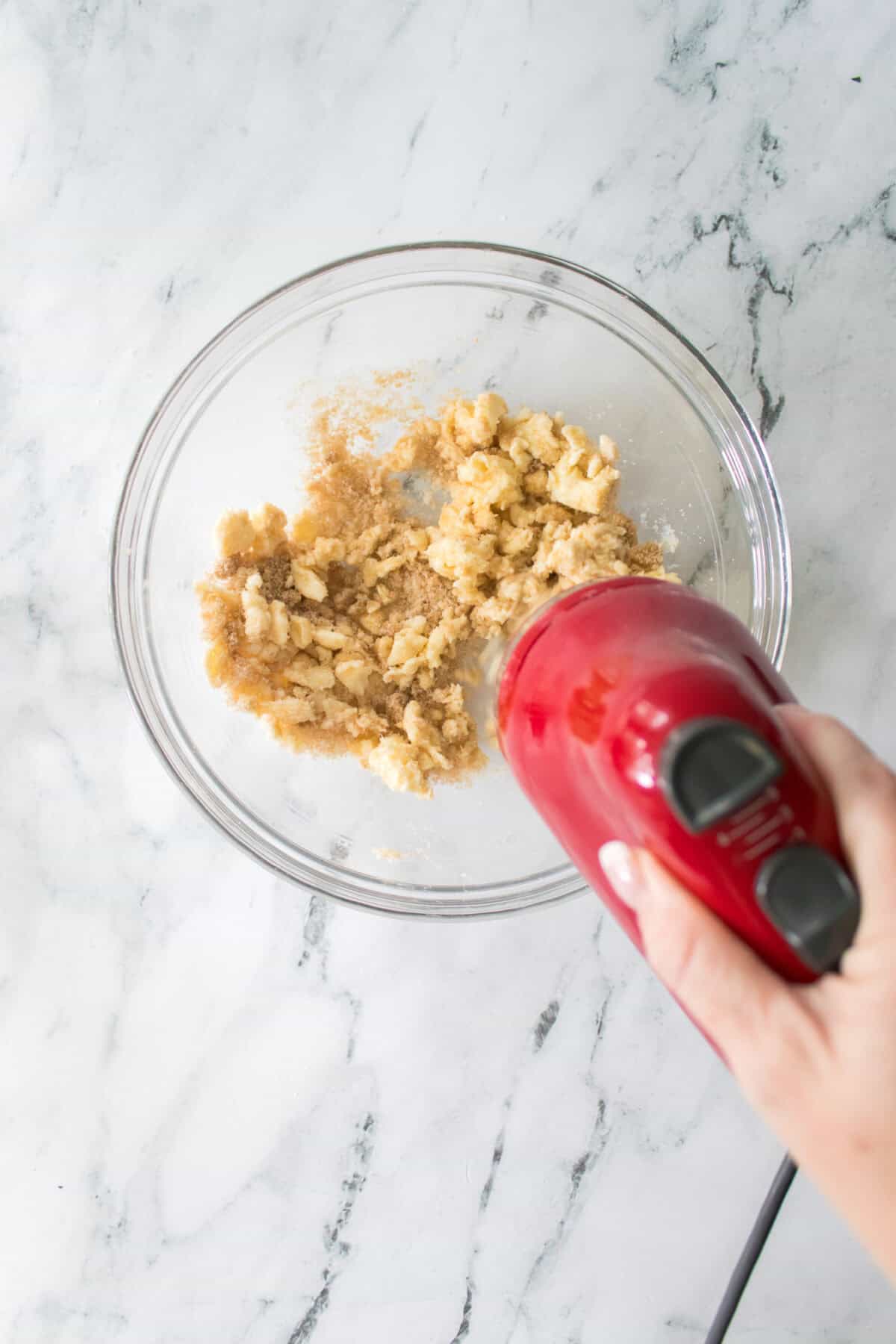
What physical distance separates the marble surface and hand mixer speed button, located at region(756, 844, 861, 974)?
63 cm

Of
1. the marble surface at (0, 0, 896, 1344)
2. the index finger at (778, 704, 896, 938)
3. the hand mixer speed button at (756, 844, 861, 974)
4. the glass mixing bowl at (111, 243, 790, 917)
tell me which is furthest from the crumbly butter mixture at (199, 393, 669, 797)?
the hand mixer speed button at (756, 844, 861, 974)

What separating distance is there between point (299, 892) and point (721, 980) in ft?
2.23

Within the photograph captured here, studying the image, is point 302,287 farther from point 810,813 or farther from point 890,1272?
point 890,1272

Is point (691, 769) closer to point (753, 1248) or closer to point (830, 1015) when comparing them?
point (830, 1015)

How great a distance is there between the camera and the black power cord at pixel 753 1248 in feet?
4.00

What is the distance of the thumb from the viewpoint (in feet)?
2.15

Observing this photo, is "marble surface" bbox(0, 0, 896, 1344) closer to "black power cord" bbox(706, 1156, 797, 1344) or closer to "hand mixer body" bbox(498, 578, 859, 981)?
"black power cord" bbox(706, 1156, 797, 1344)

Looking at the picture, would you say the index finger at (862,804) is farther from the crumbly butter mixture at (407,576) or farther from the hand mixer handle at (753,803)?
the crumbly butter mixture at (407,576)

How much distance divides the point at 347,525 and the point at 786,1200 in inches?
39.1

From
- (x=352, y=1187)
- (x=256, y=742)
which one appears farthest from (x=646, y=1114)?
(x=256, y=742)

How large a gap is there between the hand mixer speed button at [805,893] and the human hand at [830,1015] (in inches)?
2.0

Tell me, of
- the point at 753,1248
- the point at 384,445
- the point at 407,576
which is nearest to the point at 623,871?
the point at 407,576

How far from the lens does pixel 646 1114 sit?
1.26 m

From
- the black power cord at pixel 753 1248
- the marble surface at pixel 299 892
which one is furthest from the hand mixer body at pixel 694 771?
the black power cord at pixel 753 1248
